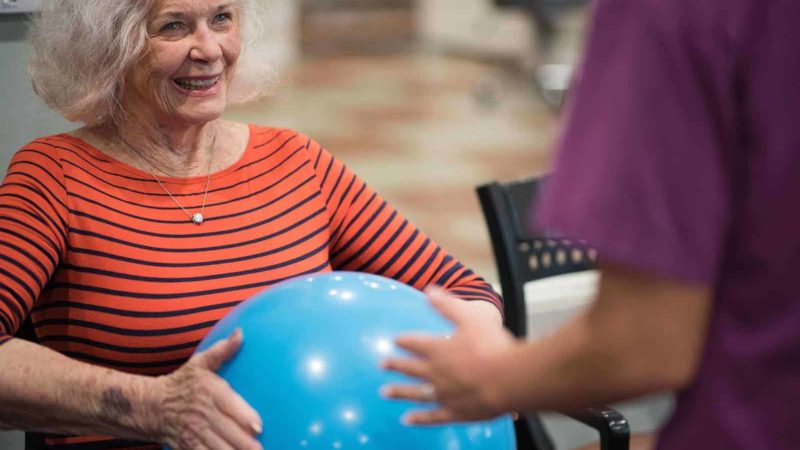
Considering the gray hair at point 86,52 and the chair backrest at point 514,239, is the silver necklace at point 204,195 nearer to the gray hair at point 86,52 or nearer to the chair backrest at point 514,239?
the gray hair at point 86,52

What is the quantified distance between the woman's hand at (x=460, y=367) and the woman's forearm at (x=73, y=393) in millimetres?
650

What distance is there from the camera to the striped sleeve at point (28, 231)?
1542 millimetres

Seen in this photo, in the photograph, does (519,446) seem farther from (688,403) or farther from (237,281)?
(688,403)

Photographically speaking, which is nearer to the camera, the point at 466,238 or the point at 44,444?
the point at 44,444

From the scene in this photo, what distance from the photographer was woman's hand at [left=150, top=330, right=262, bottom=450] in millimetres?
1266

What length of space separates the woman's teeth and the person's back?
112 centimetres

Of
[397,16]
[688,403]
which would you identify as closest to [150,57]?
[688,403]

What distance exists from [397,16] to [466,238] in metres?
6.08

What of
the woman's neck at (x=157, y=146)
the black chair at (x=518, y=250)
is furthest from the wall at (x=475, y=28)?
the woman's neck at (x=157, y=146)

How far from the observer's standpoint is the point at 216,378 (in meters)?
1.32

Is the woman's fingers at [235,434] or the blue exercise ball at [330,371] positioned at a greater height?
the blue exercise ball at [330,371]

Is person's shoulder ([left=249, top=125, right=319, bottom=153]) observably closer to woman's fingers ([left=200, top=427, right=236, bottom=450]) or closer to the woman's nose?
the woman's nose

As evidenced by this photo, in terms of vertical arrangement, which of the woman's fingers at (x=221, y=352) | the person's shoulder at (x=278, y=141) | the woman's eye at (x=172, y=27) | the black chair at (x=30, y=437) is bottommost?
the black chair at (x=30, y=437)

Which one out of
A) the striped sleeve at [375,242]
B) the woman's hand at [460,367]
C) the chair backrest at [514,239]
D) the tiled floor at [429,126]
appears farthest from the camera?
the tiled floor at [429,126]
